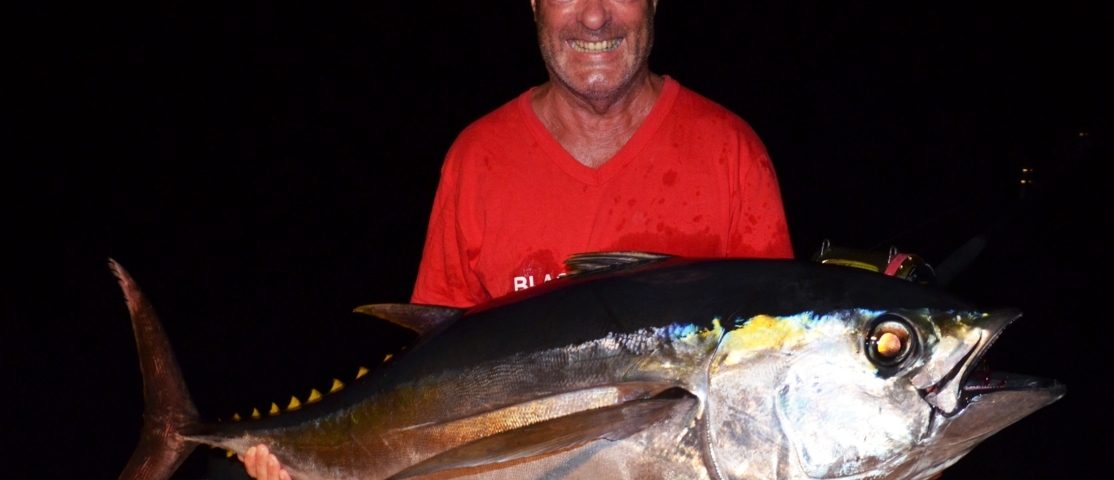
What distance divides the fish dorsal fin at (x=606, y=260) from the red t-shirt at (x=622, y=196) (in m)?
0.60

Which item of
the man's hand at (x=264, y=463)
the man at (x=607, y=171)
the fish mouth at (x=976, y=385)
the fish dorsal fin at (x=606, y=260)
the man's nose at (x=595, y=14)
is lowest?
the man's hand at (x=264, y=463)

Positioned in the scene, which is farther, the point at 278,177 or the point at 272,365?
the point at 278,177

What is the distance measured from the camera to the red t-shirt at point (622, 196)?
2.54 meters

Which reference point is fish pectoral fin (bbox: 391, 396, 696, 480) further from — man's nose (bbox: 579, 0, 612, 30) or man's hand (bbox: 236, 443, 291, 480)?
man's nose (bbox: 579, 0, 612, 30)

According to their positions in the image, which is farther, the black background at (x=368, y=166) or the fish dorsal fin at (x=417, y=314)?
the black background at (x=368, y=166)

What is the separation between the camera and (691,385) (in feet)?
5.16

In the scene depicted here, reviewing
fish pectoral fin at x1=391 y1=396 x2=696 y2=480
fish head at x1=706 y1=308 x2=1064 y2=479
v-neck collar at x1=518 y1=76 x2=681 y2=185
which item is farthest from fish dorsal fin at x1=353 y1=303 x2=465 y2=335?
v-neck collar at x1=518 y1=76 x2=681 y2=185

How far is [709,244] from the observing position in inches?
100

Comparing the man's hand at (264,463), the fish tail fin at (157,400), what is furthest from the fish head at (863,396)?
the fish tail fin at (157,400)

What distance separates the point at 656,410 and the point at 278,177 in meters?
9.10

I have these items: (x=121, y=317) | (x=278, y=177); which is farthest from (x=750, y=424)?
(x=278, y=177)

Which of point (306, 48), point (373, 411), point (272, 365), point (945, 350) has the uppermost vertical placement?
point (306, 48)

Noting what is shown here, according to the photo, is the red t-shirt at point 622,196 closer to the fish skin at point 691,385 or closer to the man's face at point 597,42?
the man's face at point 597,42

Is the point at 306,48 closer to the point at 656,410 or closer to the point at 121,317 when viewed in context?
the point at 121,317
